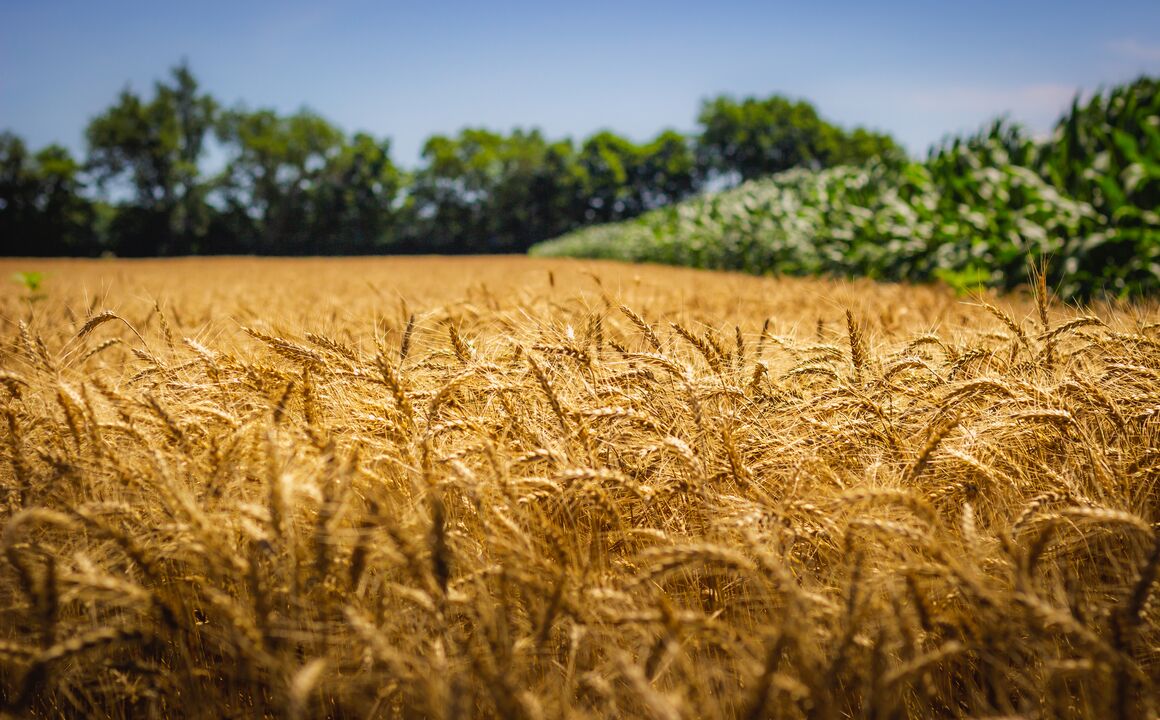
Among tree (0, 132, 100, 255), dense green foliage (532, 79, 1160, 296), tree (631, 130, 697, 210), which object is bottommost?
dense green foliage (532, 79, 1160, 296)

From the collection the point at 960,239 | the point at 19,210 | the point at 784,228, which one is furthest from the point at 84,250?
the point at 960,239

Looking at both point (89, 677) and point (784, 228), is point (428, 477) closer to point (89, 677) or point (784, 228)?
point (89, 677)

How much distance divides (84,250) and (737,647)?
53644mm

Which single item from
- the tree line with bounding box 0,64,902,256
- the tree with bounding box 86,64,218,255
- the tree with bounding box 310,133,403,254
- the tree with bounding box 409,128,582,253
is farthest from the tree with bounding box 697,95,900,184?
the tree with bounding box 86,64,218,255

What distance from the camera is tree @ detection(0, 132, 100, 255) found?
131 ft

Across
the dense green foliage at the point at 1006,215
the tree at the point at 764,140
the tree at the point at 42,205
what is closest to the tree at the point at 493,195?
the tree at the point at 764,140

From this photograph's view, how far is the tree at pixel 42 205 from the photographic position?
3981 centimetres

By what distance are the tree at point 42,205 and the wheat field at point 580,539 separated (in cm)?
5067

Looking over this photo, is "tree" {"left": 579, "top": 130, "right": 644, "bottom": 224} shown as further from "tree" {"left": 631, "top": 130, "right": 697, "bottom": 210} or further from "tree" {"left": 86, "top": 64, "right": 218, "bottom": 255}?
"tree" {"left": 86, "top": 64, "right": 218, "bottom": 255}

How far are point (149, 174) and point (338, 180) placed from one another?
41.2ft

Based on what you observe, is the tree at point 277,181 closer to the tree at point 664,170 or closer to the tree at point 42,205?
the tree at point 42,205

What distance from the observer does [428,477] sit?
46.4 inches

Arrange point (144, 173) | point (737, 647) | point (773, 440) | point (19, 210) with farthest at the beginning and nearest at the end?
point (144, 173)
point (19, 210)
point (773, 440)
point (737, 647)

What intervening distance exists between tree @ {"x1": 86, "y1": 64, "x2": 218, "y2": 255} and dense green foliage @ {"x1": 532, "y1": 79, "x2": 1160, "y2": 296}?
45.4 metres
